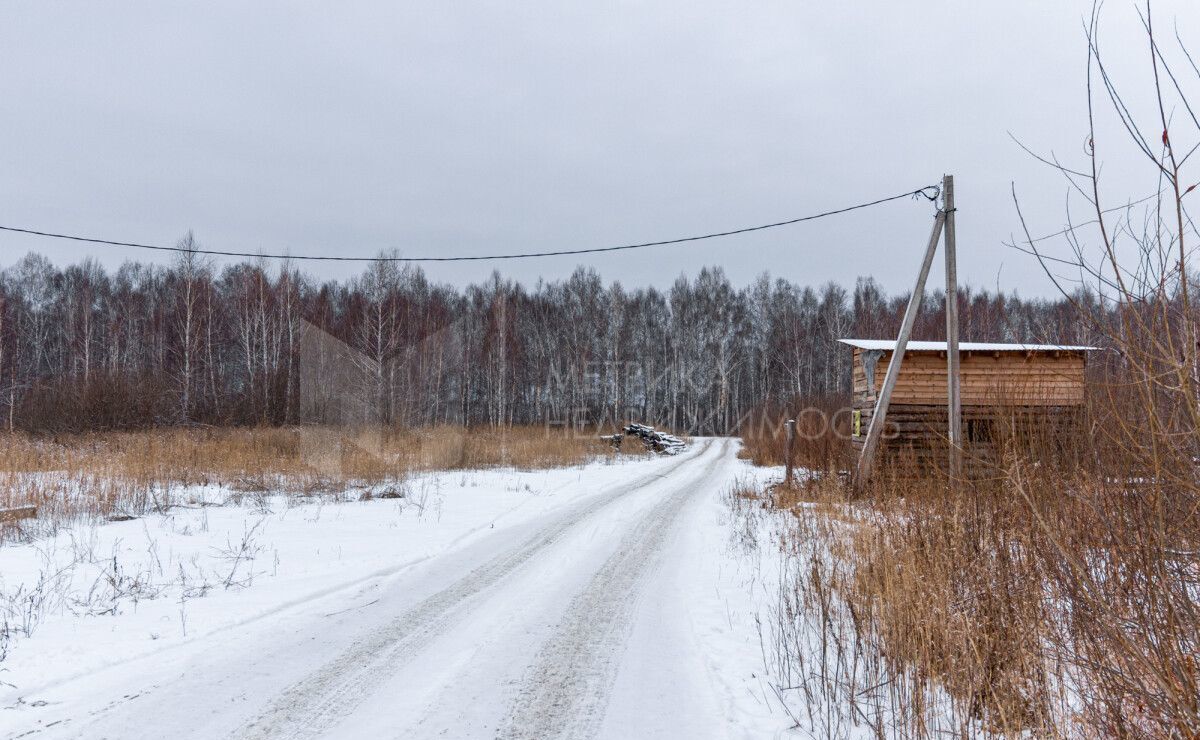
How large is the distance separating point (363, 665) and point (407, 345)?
104ft

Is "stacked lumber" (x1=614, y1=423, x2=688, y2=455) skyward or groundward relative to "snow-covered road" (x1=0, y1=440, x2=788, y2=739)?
→ groundward

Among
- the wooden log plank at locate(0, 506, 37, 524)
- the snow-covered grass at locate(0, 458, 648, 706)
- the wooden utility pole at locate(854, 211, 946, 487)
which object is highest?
the wooden utility pole at locate(854, 211, 946, 487)

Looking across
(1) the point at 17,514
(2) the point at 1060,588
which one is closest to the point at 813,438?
(2) the point at 1060,588

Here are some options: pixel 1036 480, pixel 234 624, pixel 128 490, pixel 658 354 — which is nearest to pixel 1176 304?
pixel 1036 480

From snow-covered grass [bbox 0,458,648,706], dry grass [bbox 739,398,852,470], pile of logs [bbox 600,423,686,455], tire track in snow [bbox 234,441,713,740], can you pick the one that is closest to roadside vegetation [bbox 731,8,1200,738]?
tire track in snow [bbox 234,441,713,740]

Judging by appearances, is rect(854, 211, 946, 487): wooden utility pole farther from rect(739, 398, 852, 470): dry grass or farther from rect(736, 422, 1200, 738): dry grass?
rect(736, 422, 1200, 738): dry grass

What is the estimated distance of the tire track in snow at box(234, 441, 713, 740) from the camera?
9.62ft

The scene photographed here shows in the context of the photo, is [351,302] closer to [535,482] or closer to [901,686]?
[535,482]

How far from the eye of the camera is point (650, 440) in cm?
3000

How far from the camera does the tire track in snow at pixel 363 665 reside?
2.93m

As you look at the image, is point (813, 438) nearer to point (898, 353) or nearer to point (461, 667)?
point (898, 353)

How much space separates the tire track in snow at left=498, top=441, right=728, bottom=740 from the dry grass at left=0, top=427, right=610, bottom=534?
732 centimetres

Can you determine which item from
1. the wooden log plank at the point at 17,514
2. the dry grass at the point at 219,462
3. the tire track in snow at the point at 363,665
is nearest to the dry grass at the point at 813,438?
the dry grass at the point at 219,462

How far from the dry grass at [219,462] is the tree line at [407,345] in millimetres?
5230
